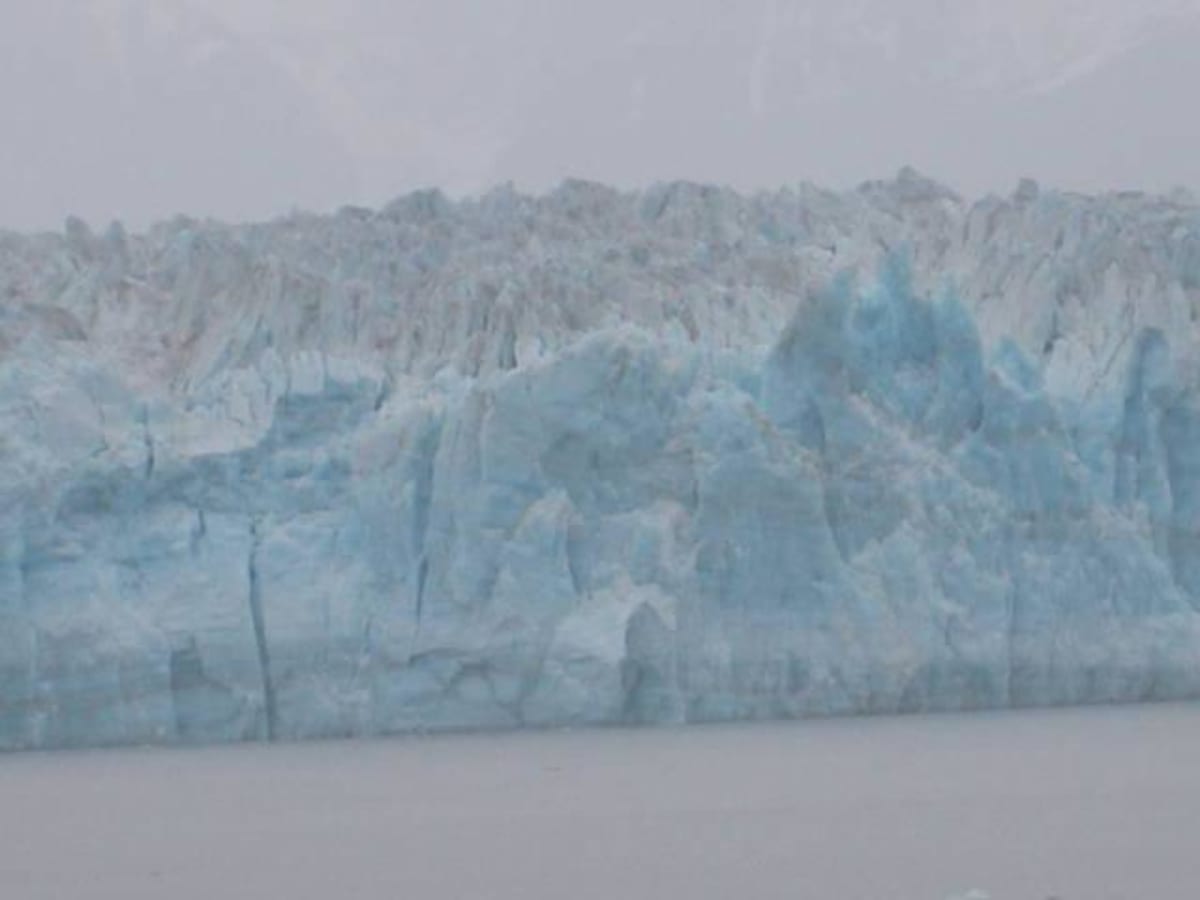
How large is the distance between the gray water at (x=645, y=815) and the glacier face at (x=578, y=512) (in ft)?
1.00

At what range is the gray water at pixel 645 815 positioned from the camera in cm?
934

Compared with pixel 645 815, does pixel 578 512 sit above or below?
above

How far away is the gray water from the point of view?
934 centimetres

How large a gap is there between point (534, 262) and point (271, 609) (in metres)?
3.35

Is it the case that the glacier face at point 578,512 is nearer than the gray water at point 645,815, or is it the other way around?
the gray water at point 645,815

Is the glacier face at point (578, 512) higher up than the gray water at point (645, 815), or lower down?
higher up

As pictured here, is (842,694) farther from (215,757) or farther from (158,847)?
(158,847)

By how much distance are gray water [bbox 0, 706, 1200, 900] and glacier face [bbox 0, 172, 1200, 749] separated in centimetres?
31

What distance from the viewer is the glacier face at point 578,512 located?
13.4 metres

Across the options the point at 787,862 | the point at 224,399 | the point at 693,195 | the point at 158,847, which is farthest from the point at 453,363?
the point at 787,862

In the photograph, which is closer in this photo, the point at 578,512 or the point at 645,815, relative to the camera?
the point at 645,815

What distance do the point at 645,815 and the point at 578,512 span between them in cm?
300

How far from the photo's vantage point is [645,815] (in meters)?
11.0

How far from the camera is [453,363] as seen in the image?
48.6ft
